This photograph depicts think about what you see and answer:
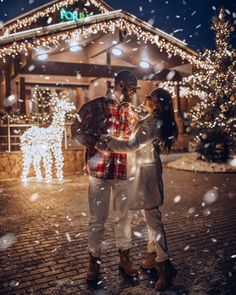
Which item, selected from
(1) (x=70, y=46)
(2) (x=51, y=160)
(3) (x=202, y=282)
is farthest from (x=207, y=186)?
(1) (x=70, y=46)

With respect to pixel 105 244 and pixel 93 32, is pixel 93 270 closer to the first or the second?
pixel 105 244

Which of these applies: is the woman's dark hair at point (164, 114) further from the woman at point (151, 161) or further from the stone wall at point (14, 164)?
the stone wall at point (14, 164)

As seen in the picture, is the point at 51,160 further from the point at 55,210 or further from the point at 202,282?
the point at 202,282

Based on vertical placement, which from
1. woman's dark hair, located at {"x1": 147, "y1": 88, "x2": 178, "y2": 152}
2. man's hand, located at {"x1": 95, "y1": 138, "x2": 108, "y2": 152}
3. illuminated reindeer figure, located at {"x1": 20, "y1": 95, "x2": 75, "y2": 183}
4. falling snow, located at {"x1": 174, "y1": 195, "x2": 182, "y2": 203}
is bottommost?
falling snow, located at {"x1": 174, "y1": 195, "x2": 182, "y2": 203}

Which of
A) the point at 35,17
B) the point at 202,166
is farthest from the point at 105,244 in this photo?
the point at 35,17

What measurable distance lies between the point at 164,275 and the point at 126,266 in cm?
47

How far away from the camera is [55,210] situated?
6922 mm

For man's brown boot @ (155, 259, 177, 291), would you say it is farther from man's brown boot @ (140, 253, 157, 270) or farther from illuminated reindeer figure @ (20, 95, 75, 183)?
illuminated reindeer figure @ (20, 95, 75, 183)

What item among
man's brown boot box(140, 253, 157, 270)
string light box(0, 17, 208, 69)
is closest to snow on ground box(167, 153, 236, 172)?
string light box(0, 17, 208, 69)

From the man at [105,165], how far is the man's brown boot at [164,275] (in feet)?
1.09

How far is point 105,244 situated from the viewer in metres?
4.84

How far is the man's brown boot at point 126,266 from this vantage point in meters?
3.71

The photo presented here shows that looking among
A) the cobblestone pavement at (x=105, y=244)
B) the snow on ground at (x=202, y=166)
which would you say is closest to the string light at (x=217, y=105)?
the snow on ground at (x=202, y=166)

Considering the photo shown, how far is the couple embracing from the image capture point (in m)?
3.50
